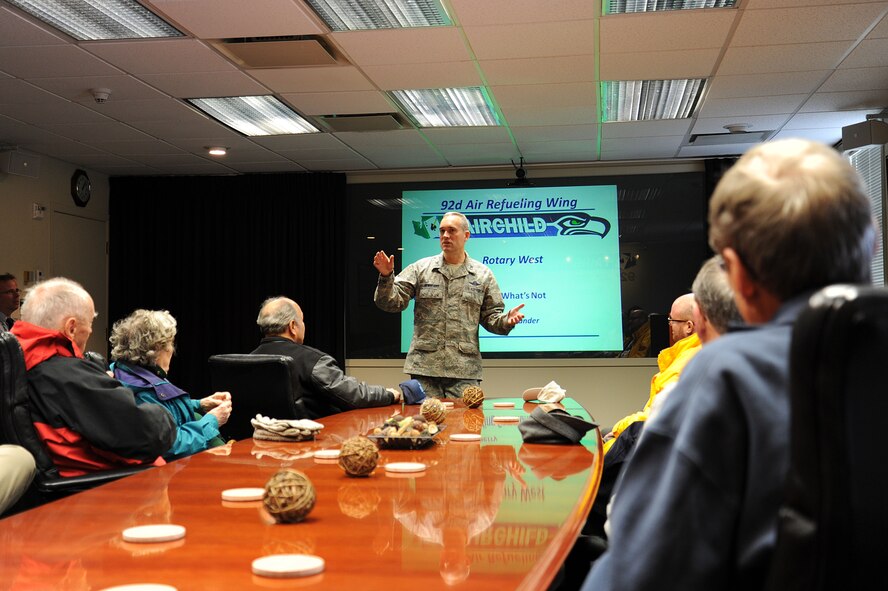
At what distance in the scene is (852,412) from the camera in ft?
2.52

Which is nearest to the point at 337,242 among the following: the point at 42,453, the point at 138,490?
the point at 42,453

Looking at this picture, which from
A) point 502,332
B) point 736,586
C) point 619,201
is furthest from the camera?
point 619,201

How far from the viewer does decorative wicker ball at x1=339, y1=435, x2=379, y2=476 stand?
75.9 inches

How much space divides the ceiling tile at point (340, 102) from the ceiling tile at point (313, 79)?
0.12 metres

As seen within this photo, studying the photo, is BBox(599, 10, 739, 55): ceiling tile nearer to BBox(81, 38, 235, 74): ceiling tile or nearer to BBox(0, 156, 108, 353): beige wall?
BBox(81, 38, 235, 74): ceiling tile

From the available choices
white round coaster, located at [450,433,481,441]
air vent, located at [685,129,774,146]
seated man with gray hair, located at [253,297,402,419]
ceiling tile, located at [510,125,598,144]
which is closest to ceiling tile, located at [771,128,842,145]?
air vent, located at [685,129,774,146]

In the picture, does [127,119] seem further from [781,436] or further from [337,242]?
[781,436]

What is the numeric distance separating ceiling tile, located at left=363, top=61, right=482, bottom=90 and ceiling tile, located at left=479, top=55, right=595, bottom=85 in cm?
11

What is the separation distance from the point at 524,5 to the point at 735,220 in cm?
371

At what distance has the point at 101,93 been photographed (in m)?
5.89

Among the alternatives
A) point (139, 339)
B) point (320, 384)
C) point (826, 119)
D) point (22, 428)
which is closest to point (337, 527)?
point (22, 428)

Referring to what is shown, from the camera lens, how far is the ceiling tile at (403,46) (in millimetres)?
4758

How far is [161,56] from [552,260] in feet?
14.9

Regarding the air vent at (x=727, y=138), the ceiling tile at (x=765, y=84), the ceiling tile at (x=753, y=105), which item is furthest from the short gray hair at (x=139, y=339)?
the air vent at (x=727, y=138)
